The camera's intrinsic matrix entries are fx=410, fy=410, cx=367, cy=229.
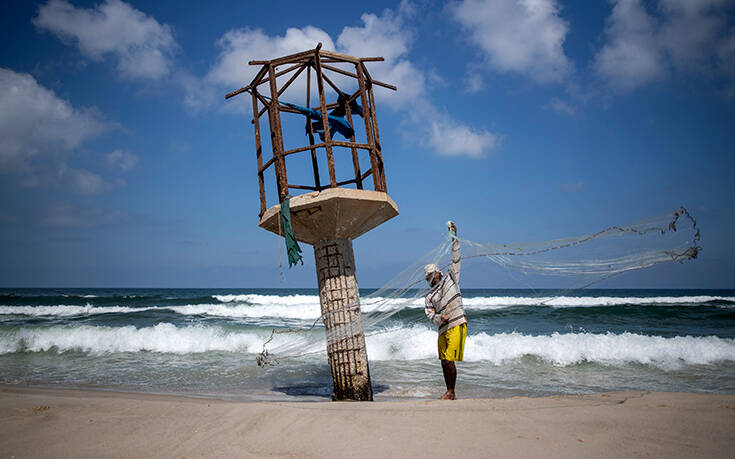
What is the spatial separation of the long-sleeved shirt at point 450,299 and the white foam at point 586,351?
5.25 meters

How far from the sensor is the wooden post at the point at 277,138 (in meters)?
5.40

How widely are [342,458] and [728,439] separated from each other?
11.1 ft

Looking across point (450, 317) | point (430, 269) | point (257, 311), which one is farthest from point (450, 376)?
point (257, 311)

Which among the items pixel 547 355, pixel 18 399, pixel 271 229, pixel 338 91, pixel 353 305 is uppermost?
pixel 338 91

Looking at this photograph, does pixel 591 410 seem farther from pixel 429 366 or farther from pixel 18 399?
pixel 18 399

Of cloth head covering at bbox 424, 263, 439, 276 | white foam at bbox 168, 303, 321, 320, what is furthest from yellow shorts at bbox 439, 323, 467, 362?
white foam at bbox 168, 303, 321, 320

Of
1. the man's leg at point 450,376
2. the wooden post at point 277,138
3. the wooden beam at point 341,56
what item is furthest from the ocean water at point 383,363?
the wooden beam at point 341,56

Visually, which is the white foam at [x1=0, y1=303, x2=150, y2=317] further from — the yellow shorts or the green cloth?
the yellow shorts

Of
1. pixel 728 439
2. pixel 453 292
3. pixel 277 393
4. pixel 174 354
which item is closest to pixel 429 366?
pixel 277 393

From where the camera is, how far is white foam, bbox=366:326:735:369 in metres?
9.70

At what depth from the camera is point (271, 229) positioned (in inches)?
235

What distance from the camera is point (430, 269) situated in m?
5.76

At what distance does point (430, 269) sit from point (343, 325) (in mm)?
1435

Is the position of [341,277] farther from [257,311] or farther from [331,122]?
[257,311]
